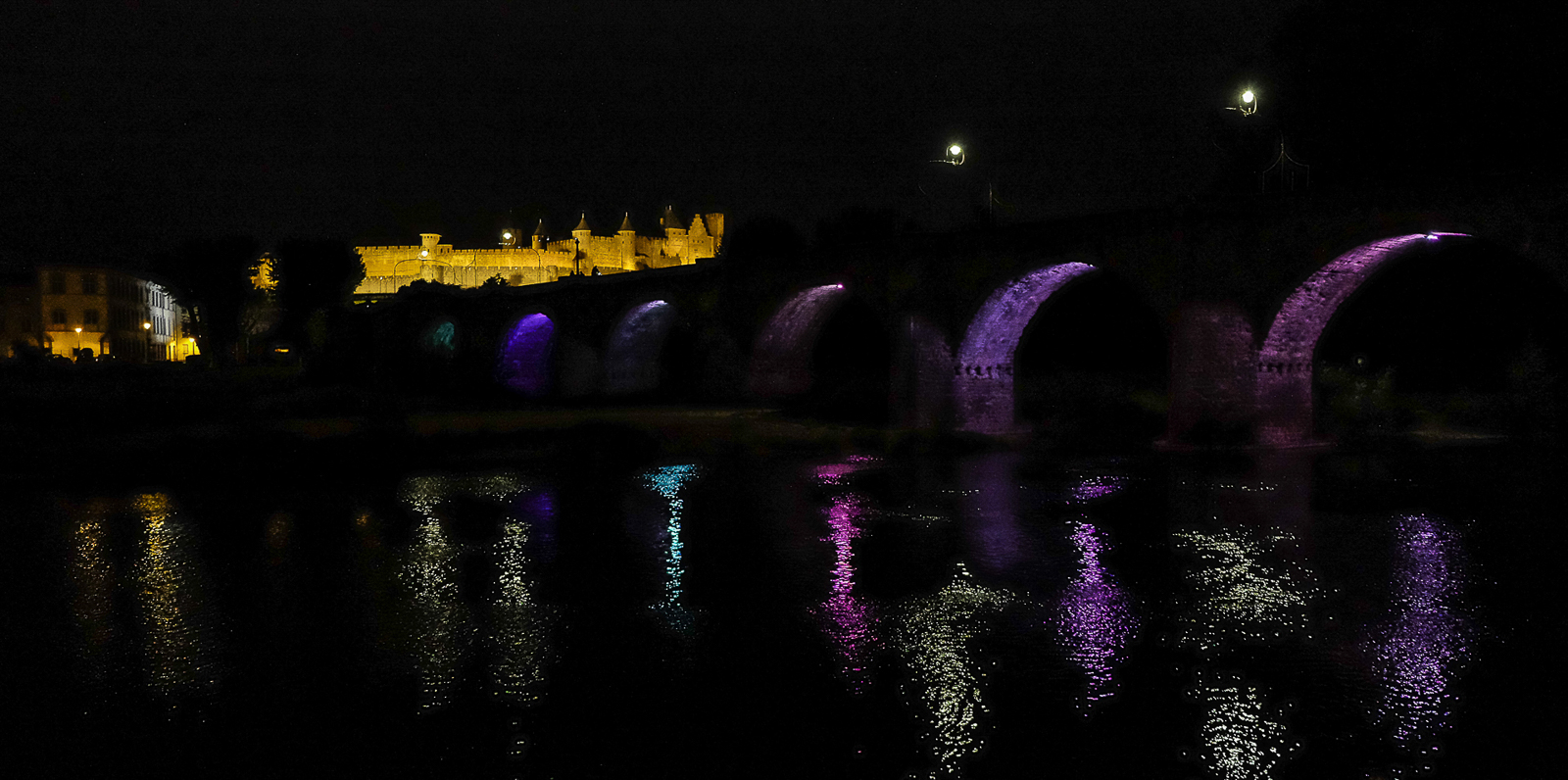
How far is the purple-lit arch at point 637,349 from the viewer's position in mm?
39594

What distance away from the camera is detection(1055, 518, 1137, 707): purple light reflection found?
7.14m

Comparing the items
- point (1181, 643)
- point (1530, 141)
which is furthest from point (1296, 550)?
point (1530, 141)

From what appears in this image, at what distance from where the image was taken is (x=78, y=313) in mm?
76938

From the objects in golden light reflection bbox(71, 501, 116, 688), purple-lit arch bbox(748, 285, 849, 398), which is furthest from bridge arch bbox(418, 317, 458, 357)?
golden light reflection bbox(71, 501, 116, 688)

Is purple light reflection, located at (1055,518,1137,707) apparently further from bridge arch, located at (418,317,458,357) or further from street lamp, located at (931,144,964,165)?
bridge arch, located at (418,317,458,357)

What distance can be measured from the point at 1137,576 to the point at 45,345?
8280 centimetres

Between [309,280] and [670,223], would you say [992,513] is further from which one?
[670,223]

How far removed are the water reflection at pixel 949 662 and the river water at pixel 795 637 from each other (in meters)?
0.03

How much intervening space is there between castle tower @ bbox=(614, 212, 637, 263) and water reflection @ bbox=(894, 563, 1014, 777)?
86.7 m

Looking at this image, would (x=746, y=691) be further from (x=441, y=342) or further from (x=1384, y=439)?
(x=441, y=342)

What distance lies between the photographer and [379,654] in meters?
7.77

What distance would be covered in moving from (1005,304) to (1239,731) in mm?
19578

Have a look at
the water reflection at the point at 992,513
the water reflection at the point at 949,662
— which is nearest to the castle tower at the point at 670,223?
the water reflection at the point at 992,513

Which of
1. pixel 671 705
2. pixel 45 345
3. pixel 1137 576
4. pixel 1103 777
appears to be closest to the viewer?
pixel 1103 777
